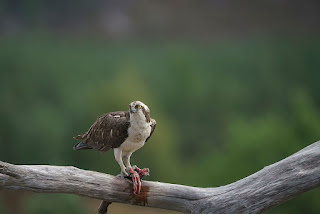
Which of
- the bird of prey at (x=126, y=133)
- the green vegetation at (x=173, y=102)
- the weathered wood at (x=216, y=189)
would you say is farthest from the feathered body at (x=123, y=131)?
the green vegetation at (x=173, y=102)

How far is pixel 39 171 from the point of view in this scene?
3318 mm

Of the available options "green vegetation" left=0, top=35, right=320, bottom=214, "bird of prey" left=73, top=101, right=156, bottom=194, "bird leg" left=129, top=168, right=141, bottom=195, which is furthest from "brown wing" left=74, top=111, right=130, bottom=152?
"green vegetation" left=0, top=35, right=320, bottom=214

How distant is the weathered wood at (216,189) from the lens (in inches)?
138

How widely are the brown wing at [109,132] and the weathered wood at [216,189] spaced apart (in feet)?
0.93

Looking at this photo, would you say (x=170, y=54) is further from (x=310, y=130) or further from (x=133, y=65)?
(x=310, y=130)

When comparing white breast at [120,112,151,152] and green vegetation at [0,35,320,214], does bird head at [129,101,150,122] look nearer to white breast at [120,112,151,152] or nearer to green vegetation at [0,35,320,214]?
white breast at [120,112,151,152]

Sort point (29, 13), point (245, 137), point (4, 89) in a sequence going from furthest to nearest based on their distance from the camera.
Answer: point (29, 13) → point (4, 89) → point (245, 137)

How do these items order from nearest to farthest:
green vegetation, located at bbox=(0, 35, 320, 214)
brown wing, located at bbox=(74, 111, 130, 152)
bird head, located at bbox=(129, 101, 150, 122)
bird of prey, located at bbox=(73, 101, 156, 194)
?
bird head, located at bbox=(129, 101, 150, 122), bird of prey, located at bbox=(73, 101, 156, 194), brown wing, located at bbox=(74, 111, 130, 152), green vegetation, located at bbox=(0, 35, 320, 214)

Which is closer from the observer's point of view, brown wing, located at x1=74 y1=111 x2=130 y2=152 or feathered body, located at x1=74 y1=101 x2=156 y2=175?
feathered body, located at x1=74 y1=101 x2=156 y2=175

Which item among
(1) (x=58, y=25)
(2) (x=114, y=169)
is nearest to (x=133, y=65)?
(1) (x=58, y=25)

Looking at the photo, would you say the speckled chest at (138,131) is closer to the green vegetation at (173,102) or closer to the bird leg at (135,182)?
the bird leg at (135,182)

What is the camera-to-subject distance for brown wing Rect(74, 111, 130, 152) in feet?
12.0

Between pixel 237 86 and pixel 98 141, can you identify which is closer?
pixel 98 141

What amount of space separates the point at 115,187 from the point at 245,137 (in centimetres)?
539
